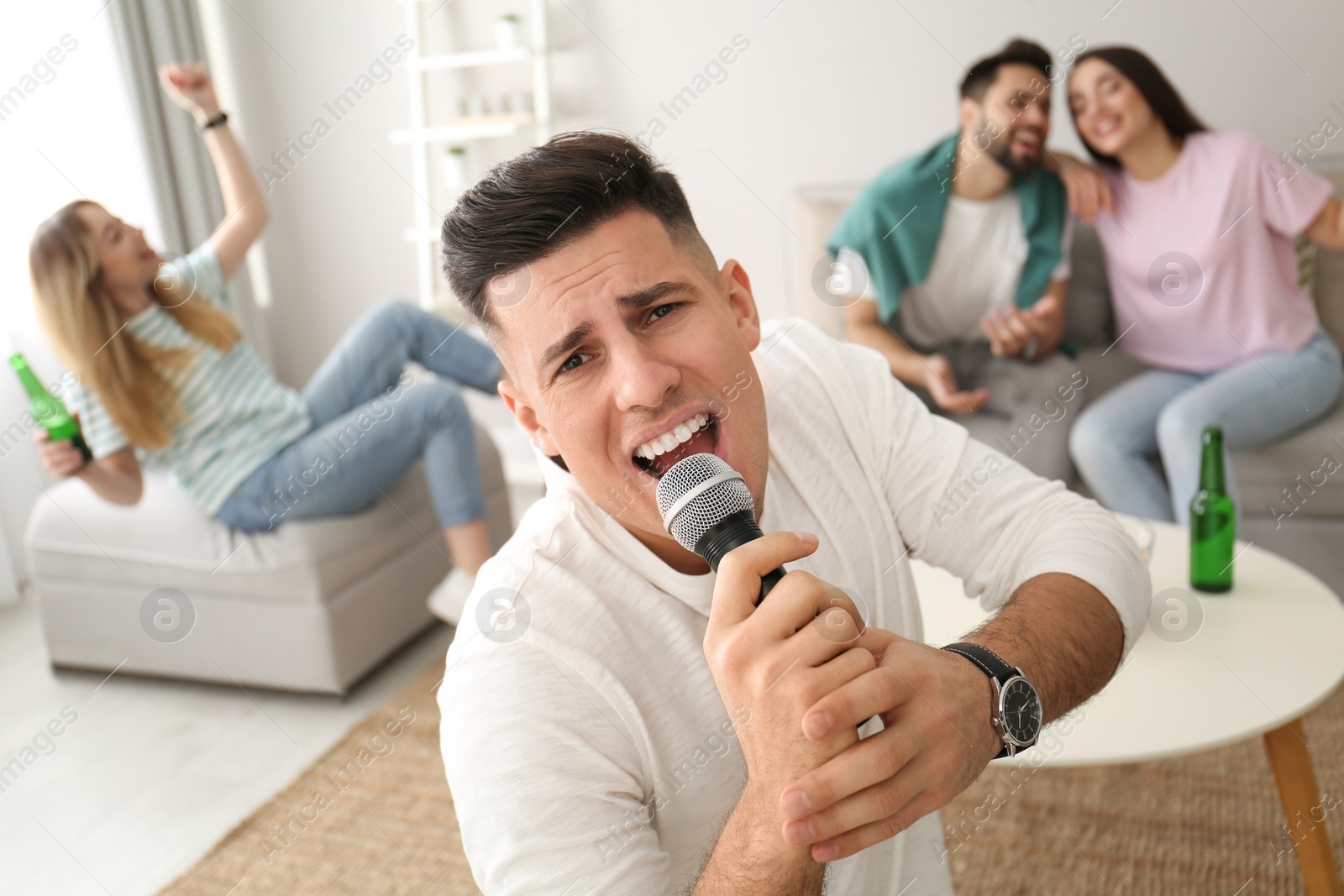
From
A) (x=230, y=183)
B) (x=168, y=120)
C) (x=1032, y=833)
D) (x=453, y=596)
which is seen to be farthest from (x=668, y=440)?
(x=168, y=120)

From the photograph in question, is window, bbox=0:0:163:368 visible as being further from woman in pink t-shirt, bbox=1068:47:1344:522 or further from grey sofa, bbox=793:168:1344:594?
woman in pink t-shirt, bbox=1068:47:1344:522

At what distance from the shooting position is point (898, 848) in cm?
93

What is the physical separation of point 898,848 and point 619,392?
500 mm

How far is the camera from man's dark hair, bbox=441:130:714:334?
31.5 inches

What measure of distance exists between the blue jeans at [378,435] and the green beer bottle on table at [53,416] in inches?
12.6

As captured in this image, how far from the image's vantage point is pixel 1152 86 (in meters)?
2.26

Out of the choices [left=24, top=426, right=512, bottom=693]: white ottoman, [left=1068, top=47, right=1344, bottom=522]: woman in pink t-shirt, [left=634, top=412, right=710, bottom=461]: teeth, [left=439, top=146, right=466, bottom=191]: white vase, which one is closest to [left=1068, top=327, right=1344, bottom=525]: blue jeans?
[left=1068, top=47, right=1344, bottom=522]: woman in pink t-shirt

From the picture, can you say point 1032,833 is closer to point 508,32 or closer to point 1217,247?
point 1217,247

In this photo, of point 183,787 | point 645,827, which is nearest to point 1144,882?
point 645,827

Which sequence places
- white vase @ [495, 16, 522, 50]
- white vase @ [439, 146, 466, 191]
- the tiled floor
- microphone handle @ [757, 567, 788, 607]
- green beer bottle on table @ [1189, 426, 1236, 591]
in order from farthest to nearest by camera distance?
white vase @ [439, 146, 466, 191] < white vase @ [495, 16, 522, 50] < the tiled floor < green beer bottle on table @ [1189, 426, 1236, 591] < microphone handle @ [757, 567, 788, 607]

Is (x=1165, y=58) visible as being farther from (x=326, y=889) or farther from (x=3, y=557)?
(x=3, y=557)

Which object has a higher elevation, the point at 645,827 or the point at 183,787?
the point at 645,827

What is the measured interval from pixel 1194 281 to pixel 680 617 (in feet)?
6.38

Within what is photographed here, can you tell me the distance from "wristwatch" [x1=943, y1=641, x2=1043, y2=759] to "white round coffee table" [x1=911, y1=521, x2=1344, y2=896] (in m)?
0.45
